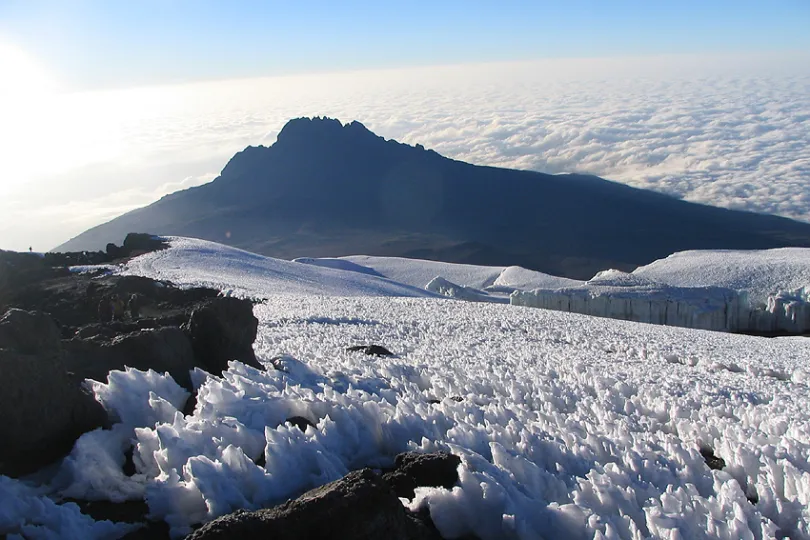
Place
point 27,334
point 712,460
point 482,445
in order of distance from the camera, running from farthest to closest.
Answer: point 712,460 < point 482,445 < point 27,334

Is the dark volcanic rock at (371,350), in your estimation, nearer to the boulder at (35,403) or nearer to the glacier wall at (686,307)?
the boulder at (35,403)

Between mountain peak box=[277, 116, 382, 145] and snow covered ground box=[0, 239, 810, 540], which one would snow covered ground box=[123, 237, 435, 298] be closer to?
snow covered ground box=[0, 239, 810, 540]

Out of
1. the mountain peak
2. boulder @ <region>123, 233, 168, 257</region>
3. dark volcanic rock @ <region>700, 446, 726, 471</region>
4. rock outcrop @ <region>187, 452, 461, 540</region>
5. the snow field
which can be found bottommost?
boulder @ <region>123, 233, 168, 257</region>

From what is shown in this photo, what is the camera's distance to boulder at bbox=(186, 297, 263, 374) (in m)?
9.55

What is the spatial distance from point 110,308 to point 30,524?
812 inches

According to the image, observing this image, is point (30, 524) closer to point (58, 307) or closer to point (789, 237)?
point (58, 307)

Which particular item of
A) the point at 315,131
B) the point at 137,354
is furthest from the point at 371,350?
the point at 315,131

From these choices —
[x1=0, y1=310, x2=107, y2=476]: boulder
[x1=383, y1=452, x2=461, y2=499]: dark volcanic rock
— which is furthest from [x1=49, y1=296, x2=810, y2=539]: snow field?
[x1=0, y1=310, x2=107, y2=476]: boulder

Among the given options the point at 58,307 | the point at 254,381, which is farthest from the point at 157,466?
the point at 58,307

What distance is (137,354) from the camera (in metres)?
8.39

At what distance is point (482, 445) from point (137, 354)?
167 inches

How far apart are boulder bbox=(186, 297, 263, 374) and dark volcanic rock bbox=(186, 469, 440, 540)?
16.8 ft

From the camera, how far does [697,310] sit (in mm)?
49000

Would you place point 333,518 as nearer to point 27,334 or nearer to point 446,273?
point 27,334
